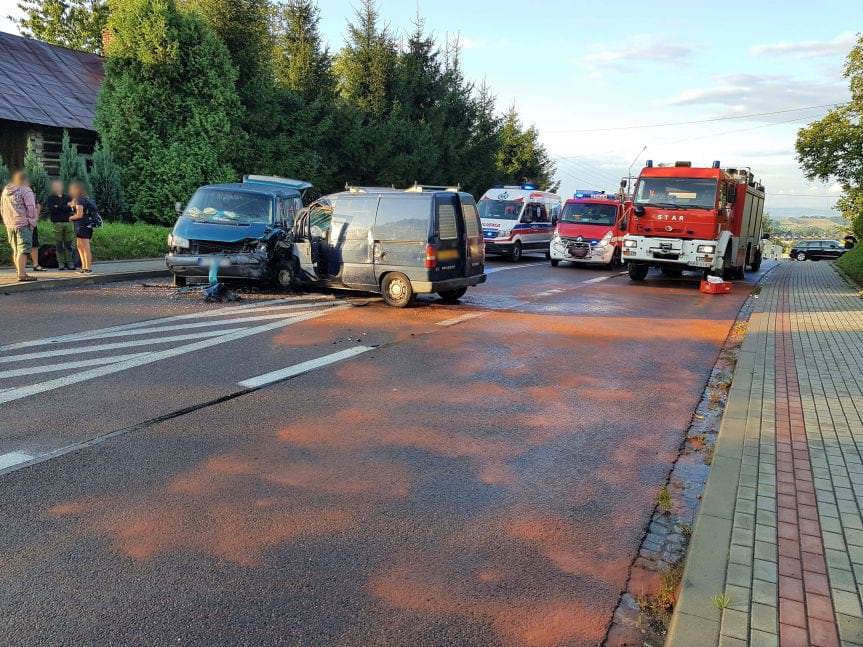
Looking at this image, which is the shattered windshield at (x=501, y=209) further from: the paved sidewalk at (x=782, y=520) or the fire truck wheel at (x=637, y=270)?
the paved sidewalk at (x=782, y=520)

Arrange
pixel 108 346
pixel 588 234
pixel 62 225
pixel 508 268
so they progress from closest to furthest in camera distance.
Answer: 1. pixel 108 346
2. pixel 62 225
3. pixel 508 268
4. pixel 588 234

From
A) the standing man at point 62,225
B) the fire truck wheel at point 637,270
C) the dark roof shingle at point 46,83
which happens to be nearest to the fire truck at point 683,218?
the fire truck wheel at point 637,270

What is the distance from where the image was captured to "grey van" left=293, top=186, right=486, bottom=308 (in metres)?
12.0

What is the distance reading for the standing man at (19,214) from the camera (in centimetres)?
1220

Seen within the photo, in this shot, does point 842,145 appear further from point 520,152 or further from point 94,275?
point 94,275

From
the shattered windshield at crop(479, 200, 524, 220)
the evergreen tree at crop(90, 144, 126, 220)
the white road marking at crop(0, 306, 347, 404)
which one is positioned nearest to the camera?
the white road marking at crop(0, 306, 347, 404)

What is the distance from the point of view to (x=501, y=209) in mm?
25625

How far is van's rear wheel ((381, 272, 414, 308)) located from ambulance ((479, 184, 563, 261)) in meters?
12.1

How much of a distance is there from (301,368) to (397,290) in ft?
16.0

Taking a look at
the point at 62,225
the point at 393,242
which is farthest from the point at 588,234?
the point at 62,225

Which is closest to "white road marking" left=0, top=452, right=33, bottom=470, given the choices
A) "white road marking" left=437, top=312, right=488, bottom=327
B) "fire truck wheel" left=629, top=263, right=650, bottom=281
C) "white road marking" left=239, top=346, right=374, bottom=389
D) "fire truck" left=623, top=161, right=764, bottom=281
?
"white road marking" left=239, top=346, right=374, bottom=389

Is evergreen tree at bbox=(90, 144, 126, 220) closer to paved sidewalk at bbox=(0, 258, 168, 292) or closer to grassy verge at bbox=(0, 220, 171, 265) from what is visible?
grassy verge at bbox=(0, 220, 171, 265)

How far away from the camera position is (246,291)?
13.8 metres

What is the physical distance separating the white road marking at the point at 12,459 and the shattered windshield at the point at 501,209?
2157 cm
